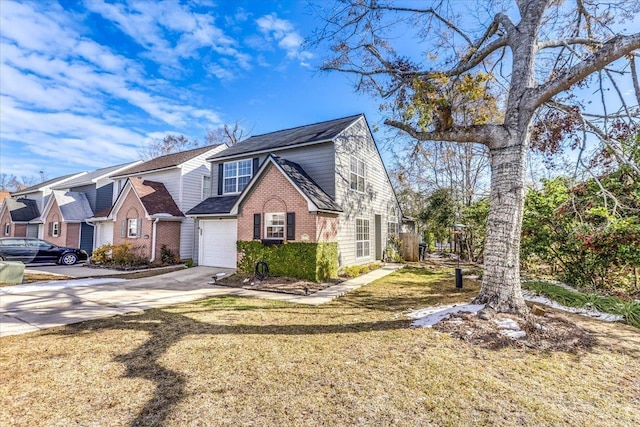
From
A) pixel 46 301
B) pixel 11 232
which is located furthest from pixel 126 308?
pixel 11 232

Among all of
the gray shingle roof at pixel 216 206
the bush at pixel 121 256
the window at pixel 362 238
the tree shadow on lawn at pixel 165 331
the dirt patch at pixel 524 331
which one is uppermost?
the gray shingle roof at pixel 216 206

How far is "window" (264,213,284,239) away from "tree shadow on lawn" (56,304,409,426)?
210 inches

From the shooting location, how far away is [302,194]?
1083 centimetres

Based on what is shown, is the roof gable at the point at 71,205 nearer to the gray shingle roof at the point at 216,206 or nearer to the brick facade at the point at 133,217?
the brick facade at the point at 133,217

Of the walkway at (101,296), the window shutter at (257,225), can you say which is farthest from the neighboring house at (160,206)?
the window shutter at (257,225)

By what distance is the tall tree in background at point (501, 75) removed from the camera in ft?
19.8

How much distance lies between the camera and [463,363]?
4.17 metres

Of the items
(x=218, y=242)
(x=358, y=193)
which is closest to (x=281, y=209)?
(x=358, y=193)

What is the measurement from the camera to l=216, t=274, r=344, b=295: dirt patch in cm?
955

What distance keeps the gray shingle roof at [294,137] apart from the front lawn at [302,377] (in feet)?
30.1

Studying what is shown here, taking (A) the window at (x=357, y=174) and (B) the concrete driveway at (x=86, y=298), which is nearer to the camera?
(B) the concrete driveway at (x=86, y=298)

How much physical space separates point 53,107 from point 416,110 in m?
19.9

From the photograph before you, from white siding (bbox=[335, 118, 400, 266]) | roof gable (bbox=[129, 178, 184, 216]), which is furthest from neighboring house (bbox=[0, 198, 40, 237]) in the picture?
white siding (bbox=[335, 118, 400, 266])

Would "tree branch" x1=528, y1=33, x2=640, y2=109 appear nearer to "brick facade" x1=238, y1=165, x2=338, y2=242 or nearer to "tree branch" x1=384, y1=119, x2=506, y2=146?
"tree branch" x1=384, y1=119, x2=506, y2=146
